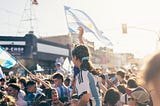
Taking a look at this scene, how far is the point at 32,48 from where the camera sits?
166ft

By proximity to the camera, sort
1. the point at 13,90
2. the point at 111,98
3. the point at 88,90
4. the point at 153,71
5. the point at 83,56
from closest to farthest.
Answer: the point at 153,71
the point at 88,90
the point at 83,56
the point at 111,98
the point at 13,90

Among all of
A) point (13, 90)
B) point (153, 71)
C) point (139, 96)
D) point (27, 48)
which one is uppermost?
point (27, 48)

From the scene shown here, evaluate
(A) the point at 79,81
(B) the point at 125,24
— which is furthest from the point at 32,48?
(A) the point at 79,81

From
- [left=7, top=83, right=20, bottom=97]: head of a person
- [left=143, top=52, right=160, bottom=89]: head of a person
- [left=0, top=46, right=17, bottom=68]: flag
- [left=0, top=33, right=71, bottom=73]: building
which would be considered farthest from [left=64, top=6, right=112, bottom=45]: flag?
[left=0, top=33, right=71, bottom=73]: building

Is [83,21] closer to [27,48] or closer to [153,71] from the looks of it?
[153,71]

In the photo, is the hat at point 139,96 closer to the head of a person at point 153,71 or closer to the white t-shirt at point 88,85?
the white t-shirt at point 88,85

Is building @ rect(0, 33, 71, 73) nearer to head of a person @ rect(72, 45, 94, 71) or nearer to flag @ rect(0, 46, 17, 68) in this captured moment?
flag @ rect(0, 46, 17, 68)

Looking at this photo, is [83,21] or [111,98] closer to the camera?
[111,98]

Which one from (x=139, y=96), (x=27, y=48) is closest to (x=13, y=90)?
(x=139, y=96)

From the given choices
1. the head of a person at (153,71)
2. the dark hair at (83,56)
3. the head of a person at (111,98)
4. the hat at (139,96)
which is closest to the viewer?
the head of a person at (153,71)

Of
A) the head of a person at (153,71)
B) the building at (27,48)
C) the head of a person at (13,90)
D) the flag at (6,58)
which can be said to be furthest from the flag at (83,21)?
the building at (27,48)

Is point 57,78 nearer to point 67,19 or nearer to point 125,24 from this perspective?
point 67,19

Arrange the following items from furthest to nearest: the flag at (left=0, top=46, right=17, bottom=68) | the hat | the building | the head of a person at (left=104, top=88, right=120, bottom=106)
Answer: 1. the building
2. the flag at (left=0, top=46, right=17, bottom=68)
3. the head of a person at (left=104, top=88, right=120, bottom=106)
4. the hat

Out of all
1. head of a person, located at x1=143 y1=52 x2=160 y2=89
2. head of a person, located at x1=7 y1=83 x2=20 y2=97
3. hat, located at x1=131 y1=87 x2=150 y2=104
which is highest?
head of a person, located at x1=143 y1=52 x2=160 y2=89
